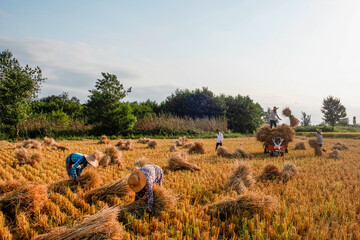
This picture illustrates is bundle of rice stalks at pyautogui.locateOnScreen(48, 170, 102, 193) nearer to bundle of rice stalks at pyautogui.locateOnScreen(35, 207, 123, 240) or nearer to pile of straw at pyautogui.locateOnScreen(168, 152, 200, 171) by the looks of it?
bundle of rice stalks at pyautogui.locateOnScreen(35, 207, 123, 240)

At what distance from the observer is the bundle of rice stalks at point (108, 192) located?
440 centimetres

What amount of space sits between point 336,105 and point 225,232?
56405mm

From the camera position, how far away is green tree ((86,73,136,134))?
2258 centimetres

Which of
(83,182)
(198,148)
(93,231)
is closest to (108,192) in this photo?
(83,182)

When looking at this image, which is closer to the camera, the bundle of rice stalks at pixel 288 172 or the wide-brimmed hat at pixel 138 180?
the wide-brimmed hat at pixel 138 180

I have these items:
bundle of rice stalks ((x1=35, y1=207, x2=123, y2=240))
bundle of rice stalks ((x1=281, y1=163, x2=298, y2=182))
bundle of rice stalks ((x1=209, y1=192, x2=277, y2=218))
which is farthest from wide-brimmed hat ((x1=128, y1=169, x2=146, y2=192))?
bundle of rice stalks ((x1=281, y1=163, x2=298, y2=182))

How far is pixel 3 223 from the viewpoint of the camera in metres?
3.37

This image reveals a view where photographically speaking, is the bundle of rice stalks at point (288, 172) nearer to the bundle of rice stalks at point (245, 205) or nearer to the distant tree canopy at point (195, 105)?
the bundle of rice stalks at point (245, 205)

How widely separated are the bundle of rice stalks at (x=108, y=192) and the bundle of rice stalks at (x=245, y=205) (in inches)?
71.2

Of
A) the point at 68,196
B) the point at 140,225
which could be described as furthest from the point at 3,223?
the point at 140,225

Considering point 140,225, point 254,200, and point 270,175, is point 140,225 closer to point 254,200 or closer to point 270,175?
point 254,200

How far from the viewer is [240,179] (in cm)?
520

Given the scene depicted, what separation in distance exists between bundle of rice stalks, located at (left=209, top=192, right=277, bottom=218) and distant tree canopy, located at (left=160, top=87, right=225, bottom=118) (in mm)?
29913

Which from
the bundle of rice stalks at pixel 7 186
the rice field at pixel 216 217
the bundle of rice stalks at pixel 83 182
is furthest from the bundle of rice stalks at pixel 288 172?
the bundle of rice stalks at pixel 7 186
